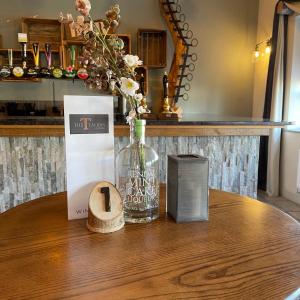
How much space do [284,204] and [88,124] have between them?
10.2 feet

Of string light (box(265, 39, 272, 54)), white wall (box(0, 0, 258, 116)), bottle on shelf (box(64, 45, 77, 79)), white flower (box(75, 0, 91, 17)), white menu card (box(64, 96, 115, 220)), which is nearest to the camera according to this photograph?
white flower (box(75, 0, 91, 17))

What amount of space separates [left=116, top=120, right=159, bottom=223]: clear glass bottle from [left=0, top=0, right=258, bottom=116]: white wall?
3.38 m

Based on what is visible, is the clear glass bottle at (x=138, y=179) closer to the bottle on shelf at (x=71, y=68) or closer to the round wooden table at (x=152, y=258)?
the round wooden table at (x=152, y=258)

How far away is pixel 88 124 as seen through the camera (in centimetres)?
88

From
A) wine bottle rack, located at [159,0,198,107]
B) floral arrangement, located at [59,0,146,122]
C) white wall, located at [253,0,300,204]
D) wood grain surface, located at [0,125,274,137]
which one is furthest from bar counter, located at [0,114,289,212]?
wine bottle rack, located at [159,0,198,107]

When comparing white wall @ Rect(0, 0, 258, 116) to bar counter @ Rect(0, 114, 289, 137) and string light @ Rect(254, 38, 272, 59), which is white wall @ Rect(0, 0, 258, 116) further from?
bar counter @ Rect(0, 114, 289, 137)

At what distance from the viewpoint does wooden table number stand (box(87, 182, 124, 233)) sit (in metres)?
0.81

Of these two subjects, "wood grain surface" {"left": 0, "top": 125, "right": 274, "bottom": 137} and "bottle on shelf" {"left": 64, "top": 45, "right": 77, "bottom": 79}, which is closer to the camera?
"wood grain surface" {"left": 0, "top": 125, "right": 274, "bottom": 137}

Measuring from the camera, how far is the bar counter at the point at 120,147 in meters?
1.94

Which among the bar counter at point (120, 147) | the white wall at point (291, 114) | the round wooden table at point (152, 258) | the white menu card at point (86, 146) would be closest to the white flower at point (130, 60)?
the white menu card at point (86, 146)

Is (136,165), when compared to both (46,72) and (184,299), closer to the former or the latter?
(184,299)

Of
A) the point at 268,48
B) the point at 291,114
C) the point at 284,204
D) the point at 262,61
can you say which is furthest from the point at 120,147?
the point at 262,61

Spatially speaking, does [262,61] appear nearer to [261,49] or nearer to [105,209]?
[261,49]

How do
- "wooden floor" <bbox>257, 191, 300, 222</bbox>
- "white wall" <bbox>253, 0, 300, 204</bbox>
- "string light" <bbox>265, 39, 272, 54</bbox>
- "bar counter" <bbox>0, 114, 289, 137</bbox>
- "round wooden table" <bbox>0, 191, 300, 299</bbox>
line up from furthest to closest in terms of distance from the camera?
"string light" <bbox>265, 39, 272, 54</bbox>, "white wall" <bbox>253, 0, 300, 204</bbox>, "wooden floor" <bbox>257, 191, 300, 222</bbox>, "bar counter" <bbox>0, 114, 289, 137</bbox>, "round wooden table" <bbox>0, 191, 300, 299</bbox>
